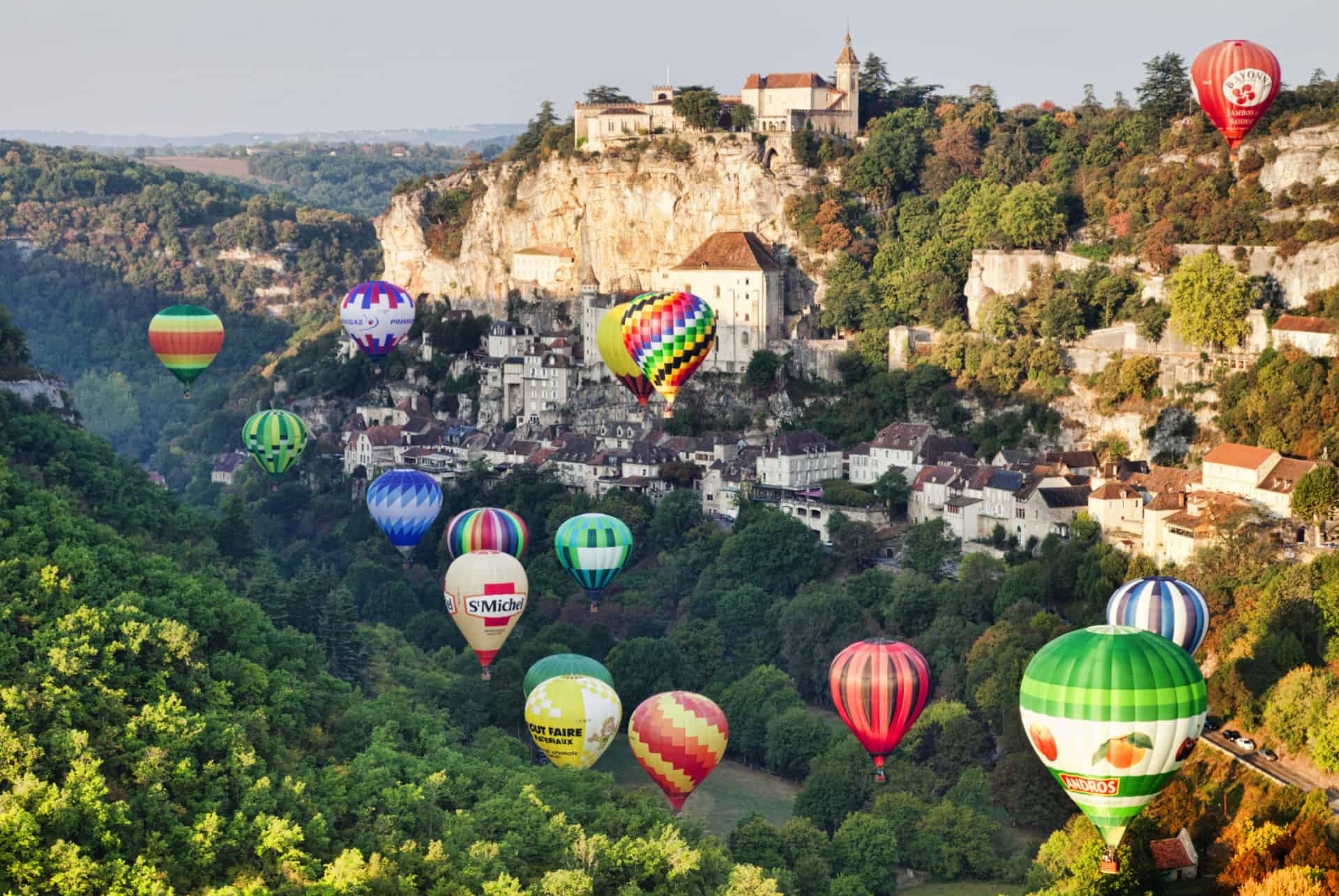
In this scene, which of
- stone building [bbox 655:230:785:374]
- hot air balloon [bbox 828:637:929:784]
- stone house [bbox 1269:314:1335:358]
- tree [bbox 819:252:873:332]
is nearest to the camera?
hot air balloon [bbox 828:637:929:784]

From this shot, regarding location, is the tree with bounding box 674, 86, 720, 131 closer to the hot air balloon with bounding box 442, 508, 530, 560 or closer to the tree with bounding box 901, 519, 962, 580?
the hot air balloon with bounding box 442, 508, 530, 560

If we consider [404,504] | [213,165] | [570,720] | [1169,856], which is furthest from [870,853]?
[213,165]

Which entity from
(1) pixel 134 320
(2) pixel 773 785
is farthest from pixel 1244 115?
(1) pixel 134 320

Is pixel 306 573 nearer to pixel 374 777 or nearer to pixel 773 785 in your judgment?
pixel 773 785

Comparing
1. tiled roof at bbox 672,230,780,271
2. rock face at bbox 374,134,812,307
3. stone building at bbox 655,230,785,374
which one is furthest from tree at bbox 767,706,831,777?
rock face at bbox 374,134,812,307

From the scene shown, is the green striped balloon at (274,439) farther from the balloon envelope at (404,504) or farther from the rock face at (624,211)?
the rock face at (624,211)

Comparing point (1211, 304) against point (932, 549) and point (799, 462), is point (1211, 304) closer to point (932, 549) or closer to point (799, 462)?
point (932, 549)

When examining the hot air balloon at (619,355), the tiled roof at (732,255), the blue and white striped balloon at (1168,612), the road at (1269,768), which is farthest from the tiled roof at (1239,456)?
the tiled roof at (732,255)
